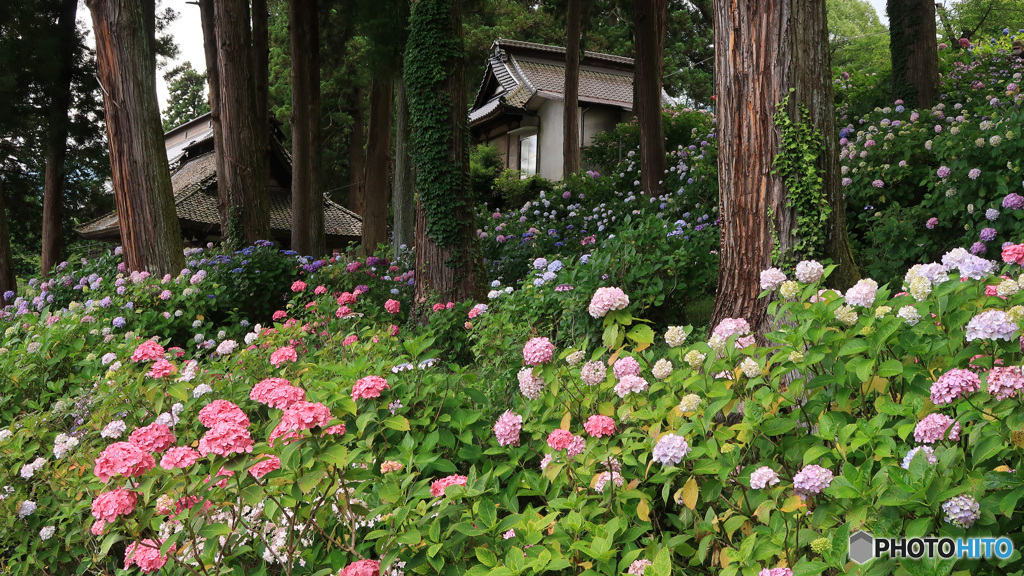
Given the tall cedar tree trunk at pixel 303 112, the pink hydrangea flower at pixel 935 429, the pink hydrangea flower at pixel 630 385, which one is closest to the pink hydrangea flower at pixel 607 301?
the pink hydrangea flower at pixel 630 385

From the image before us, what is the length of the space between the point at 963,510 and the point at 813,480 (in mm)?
275

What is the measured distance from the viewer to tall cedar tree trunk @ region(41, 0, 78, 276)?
1394cm

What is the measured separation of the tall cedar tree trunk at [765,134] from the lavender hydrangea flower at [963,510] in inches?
82.7

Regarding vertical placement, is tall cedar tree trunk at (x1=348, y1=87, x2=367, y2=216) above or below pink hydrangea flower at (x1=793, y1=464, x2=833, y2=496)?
above

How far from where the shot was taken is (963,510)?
1270 mm

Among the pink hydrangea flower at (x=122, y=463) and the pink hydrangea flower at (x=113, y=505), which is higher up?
the pink hydrangea flower at (x=122, y=463)

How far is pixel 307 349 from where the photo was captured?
4453mm

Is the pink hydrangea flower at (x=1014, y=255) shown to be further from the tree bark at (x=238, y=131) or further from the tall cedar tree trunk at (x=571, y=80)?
the tall cedar tree trunk at (x=571, y=80)

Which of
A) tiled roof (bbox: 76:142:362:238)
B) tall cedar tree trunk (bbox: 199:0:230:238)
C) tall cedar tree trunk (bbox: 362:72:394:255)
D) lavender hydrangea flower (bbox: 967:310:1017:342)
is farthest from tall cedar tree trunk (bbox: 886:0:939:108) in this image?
tiled roof (bbox: 76:142:362:238)

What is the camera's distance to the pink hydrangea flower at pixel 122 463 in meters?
1.79

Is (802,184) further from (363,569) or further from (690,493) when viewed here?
(363,569)

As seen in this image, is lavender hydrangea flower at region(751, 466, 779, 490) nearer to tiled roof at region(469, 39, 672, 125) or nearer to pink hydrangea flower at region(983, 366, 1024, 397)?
pink hydrangea flower at region(983, 366, 1024, 397)

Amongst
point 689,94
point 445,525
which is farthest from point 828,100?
point 689,94

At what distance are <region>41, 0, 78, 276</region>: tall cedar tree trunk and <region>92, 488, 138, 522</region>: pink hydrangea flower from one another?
47.0ft
